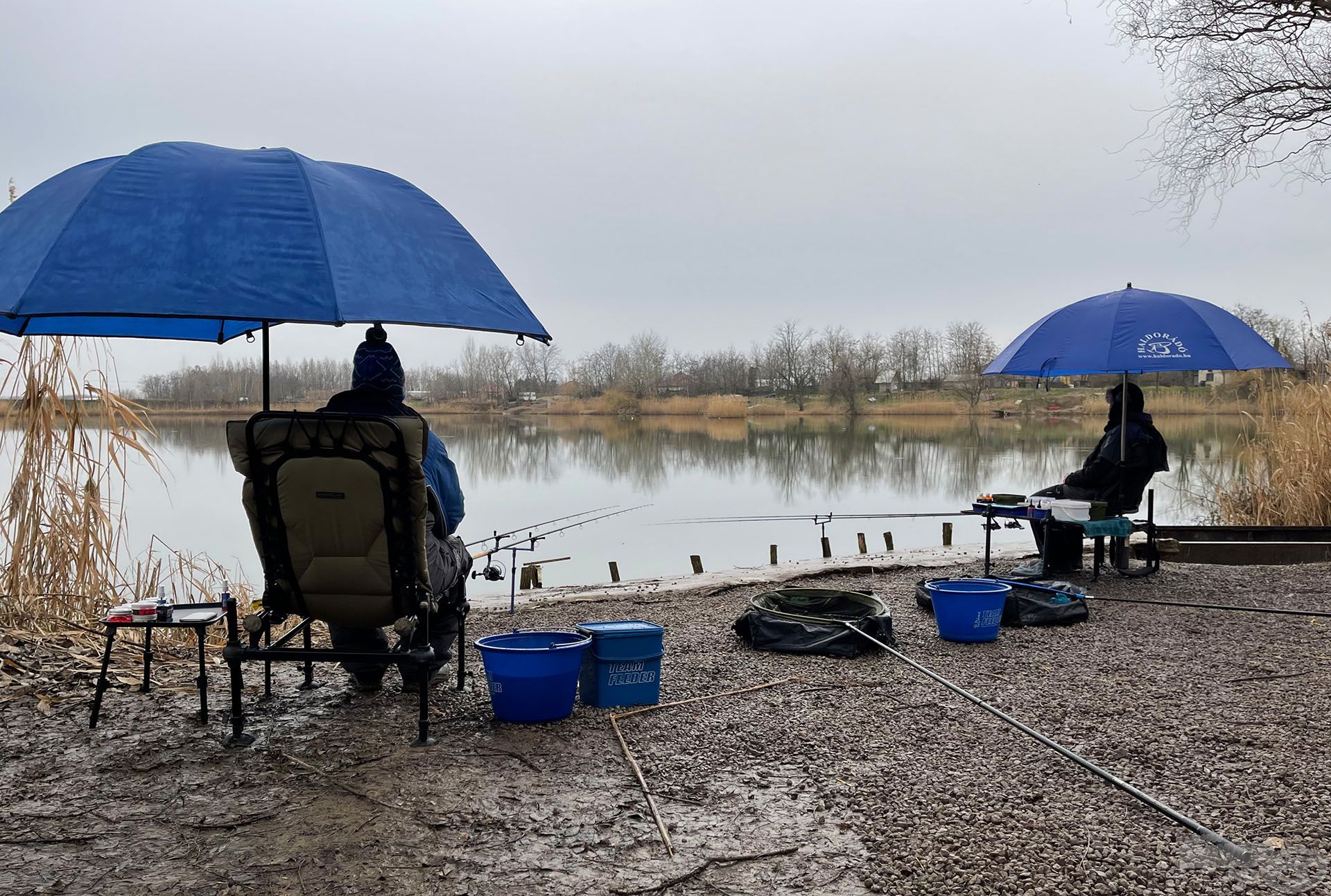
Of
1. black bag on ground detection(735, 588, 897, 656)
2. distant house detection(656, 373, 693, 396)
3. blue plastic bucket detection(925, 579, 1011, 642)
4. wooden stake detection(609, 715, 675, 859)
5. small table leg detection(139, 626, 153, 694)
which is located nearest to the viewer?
wooden stake detection(609, 715, 675, 859)

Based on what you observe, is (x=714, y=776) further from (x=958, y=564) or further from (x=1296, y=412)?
(x=1296, y=412)

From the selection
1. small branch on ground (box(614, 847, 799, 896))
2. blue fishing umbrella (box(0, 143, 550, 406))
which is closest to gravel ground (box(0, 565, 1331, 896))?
small branch on ground (box(614, 847, 799, 896))

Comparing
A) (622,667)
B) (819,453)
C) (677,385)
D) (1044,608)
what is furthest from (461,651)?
(677,385)

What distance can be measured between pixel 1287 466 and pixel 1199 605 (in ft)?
12.9

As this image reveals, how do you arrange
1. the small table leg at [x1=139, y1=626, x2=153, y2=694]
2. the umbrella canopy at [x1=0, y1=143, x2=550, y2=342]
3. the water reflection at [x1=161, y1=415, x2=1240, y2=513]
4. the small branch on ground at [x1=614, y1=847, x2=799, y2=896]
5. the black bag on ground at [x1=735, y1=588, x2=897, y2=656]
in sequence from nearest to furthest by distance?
1. the small branch on ground at [x1=614, y1=847, x2=799, y2=896]
2. the umbrella canopy at [x1=0, y1=143, x2=550, y2=342]
3. the small table leg at [x1=139, y1=626, x2=153, y2=694]
4. the black bag on ground at [x1=735, y1=588, x2=897, y2=656]
5. the water reflection at [x1=161, y1=415, x2=1240, y2=513]

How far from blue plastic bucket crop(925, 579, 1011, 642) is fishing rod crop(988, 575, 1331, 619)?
38 cm

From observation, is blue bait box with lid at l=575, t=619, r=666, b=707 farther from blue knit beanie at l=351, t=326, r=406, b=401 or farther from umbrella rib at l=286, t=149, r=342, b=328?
umbrella rib at l=286, t=149, r=342, b=328

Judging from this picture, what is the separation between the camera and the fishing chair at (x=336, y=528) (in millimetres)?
3102

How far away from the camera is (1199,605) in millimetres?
5797

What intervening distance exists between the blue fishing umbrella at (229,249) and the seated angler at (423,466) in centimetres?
45

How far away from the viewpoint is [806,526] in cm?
1476

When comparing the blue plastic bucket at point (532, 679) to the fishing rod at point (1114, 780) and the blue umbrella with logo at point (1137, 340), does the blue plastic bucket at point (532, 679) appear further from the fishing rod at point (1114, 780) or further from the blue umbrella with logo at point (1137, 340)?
the blue umbrella with logo at point (1137, 340)

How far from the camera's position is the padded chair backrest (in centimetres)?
310

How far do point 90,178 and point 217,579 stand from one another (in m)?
4.78
